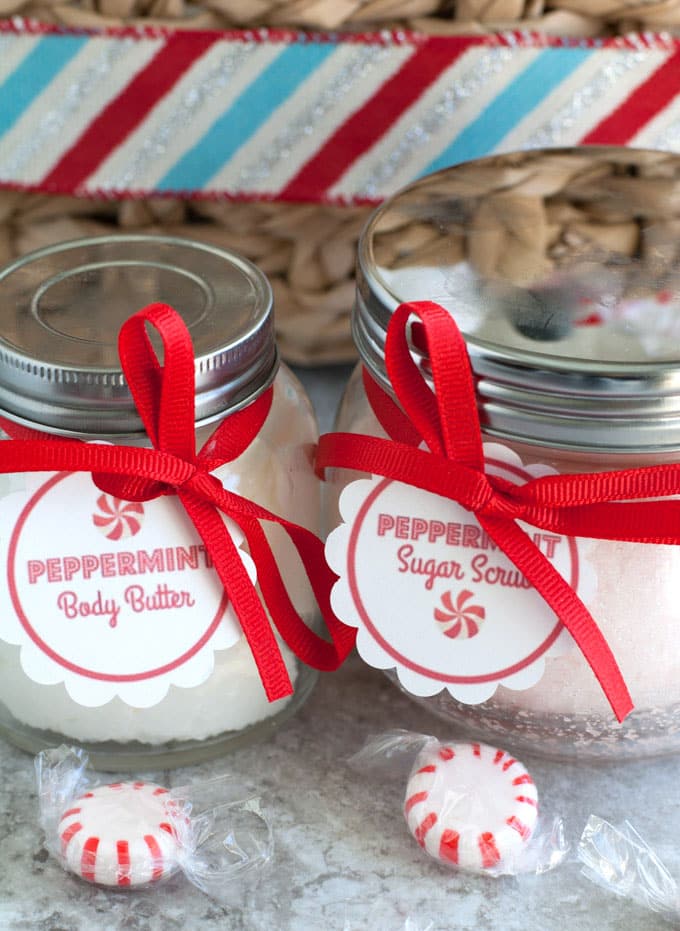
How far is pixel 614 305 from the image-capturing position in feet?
2.18

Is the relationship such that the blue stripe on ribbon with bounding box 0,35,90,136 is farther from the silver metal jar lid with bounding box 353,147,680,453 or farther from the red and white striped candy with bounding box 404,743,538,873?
the red and white striped candy with bounding box 404,743,538,873

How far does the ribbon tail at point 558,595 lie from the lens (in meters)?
0.67

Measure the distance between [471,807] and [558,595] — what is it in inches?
5.5

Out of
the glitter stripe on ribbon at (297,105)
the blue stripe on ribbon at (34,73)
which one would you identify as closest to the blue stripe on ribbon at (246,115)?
the glitter stripe on ribbon at (297,105)

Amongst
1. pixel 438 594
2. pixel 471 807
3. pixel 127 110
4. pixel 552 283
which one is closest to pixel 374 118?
pixel 127 110

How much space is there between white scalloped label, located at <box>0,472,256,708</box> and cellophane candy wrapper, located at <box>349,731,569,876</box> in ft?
0.50

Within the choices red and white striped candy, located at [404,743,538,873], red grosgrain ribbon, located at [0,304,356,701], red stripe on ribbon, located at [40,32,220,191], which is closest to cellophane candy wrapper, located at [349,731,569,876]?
red and white striped candy, located at [404,743,538,873]

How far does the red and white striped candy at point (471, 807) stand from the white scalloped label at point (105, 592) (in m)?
0.15

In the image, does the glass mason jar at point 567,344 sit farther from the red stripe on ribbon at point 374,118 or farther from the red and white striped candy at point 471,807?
the red stripe on ribbon at point 374,118

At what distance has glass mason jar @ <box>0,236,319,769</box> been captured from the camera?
68 centimetres

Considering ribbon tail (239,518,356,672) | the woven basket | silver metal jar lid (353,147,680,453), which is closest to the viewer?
silver metal jar lid (353,147,680,453)

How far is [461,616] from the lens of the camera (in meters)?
0.71

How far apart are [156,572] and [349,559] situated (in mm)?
117

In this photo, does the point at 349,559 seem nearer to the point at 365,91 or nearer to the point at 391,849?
the point at 391,849
